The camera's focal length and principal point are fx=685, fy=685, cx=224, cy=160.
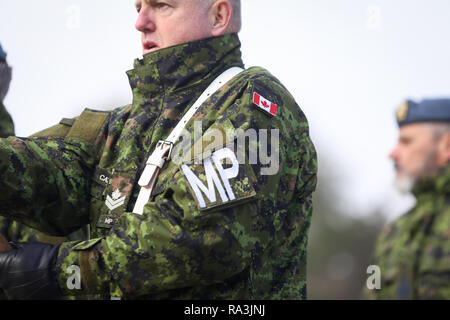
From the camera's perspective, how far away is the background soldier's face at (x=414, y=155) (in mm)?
1946

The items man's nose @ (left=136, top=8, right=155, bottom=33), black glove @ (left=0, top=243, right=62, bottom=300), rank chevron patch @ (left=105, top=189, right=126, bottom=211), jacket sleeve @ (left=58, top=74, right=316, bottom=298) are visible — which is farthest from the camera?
man's nose @ (left=136, top=8, right=155, bottom=33)

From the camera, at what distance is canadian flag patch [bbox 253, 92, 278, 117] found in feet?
10.4

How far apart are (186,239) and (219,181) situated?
11.6 inches

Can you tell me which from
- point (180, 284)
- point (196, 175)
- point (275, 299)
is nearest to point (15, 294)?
point (180, 284)

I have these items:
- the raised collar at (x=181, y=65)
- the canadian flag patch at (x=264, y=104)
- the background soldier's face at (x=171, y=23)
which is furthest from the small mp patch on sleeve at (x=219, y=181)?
the background soldier's face at (x=171, y=23)

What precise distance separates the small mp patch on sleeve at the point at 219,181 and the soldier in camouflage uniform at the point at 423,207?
994mm

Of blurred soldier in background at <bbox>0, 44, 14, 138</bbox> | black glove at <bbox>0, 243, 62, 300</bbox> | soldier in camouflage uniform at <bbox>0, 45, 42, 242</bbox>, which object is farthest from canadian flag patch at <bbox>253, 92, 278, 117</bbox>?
blurred soldier in background at <bbox>0, 44, 14, 138</bbox>

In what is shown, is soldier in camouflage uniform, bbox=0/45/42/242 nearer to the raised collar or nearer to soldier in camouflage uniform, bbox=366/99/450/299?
the raised collar

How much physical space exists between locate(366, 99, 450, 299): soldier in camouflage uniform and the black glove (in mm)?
1633

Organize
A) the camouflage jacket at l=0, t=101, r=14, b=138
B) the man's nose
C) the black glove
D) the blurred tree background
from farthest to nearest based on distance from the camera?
1. the blurred tree background
2. the camouflage jacket at l=0, t=101, r=14, b=138
3. the man's nose
4. the black glove

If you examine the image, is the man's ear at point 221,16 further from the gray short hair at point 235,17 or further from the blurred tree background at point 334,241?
the blurred tree background at point 334,241

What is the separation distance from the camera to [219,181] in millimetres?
2938

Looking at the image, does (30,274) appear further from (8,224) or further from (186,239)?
(8,224)

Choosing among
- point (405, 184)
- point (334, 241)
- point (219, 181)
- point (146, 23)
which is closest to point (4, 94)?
point (146, 23)
